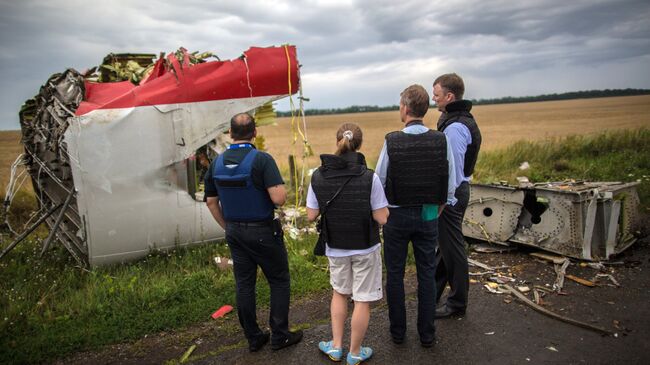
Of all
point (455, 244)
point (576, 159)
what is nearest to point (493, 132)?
point (576, 159)

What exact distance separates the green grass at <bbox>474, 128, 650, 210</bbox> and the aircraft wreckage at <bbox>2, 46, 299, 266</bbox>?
22.2 feet

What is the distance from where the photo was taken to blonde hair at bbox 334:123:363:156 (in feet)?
10.0

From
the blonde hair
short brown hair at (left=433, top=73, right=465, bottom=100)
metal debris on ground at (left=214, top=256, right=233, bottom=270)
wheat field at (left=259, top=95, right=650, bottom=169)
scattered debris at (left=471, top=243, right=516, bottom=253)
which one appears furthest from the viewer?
wheat field at (left=259, top=95, right=650, bottom=169)

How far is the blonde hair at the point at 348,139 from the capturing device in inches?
121

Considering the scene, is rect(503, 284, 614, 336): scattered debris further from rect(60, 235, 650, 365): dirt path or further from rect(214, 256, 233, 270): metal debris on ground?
rect(214, 256, 233, 270): metal debris on ground

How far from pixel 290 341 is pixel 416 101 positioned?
237 centimetres

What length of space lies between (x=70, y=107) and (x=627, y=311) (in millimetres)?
7042

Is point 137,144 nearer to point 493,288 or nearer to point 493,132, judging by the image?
point 493,288

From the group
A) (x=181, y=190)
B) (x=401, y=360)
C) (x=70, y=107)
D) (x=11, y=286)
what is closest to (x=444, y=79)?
(x=401, y=360)

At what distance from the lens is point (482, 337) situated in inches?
148

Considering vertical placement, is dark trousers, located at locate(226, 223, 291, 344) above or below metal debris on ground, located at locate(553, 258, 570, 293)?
above

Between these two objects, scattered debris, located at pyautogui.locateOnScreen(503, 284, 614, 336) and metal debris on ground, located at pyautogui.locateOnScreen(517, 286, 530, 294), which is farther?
metal debris on ground, located at pyautogui.locateOnScreen(517, 286, 530, 294)

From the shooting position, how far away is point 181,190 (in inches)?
237

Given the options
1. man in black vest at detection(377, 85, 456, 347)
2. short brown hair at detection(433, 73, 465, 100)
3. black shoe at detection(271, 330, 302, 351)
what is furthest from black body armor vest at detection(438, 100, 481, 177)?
black shoe at detection(271, 330, 302, 351)
